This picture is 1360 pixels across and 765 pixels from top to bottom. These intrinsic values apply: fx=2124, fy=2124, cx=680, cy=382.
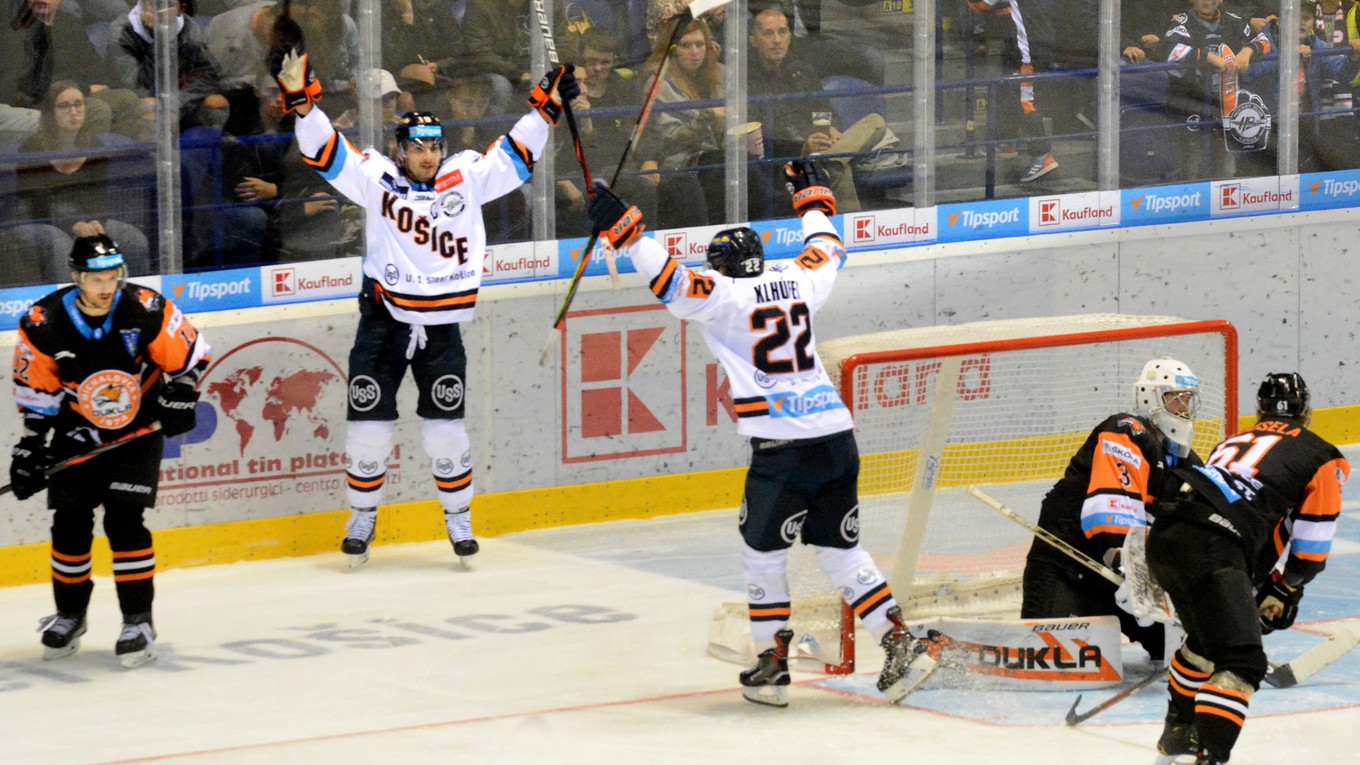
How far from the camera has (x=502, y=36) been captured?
27.7 ft

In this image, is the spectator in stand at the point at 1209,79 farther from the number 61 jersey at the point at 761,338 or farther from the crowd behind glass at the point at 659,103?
the number 61 jersey at the point at 761,338

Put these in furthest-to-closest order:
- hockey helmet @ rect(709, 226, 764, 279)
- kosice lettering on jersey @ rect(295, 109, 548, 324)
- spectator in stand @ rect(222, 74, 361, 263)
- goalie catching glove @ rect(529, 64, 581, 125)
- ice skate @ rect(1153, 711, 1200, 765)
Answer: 1. spectator in stand @ rect(222, 74, 361, 263)
2. kosice lettering on jersey @ rect(295, 109, 548, 324)
3. goalie catching glove @ rect(529, 64, 581, 125)
4. hockey helmet @ rect(709, 226, 764, 279)
5. ice skate @ rect(1153, 711, 1200, 765)

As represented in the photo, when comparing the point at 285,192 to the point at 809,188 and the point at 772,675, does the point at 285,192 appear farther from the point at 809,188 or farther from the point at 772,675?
the point at 772,675

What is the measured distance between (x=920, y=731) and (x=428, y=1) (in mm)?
3913

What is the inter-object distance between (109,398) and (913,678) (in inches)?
97.1

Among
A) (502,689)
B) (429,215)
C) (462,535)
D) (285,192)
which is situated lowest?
(502,689)

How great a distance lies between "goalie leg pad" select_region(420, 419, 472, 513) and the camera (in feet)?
25.7

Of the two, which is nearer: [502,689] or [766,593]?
[766,593]

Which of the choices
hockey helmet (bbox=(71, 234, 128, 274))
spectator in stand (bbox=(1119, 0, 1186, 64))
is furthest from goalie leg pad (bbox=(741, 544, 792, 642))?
spectator in stand (bbox=(1119, 0, 1186, 64))

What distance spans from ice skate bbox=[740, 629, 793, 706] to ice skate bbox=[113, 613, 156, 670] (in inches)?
73.0

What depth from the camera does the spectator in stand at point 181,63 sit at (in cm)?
763

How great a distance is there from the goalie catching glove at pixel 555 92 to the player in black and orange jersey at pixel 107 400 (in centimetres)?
181

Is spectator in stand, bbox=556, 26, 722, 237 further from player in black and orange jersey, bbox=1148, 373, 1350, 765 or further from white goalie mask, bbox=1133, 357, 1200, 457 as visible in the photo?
player in black and orange jersey, bbox=1148, 373, 1350, 765

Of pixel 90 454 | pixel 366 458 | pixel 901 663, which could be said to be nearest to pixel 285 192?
pixel 366 458
